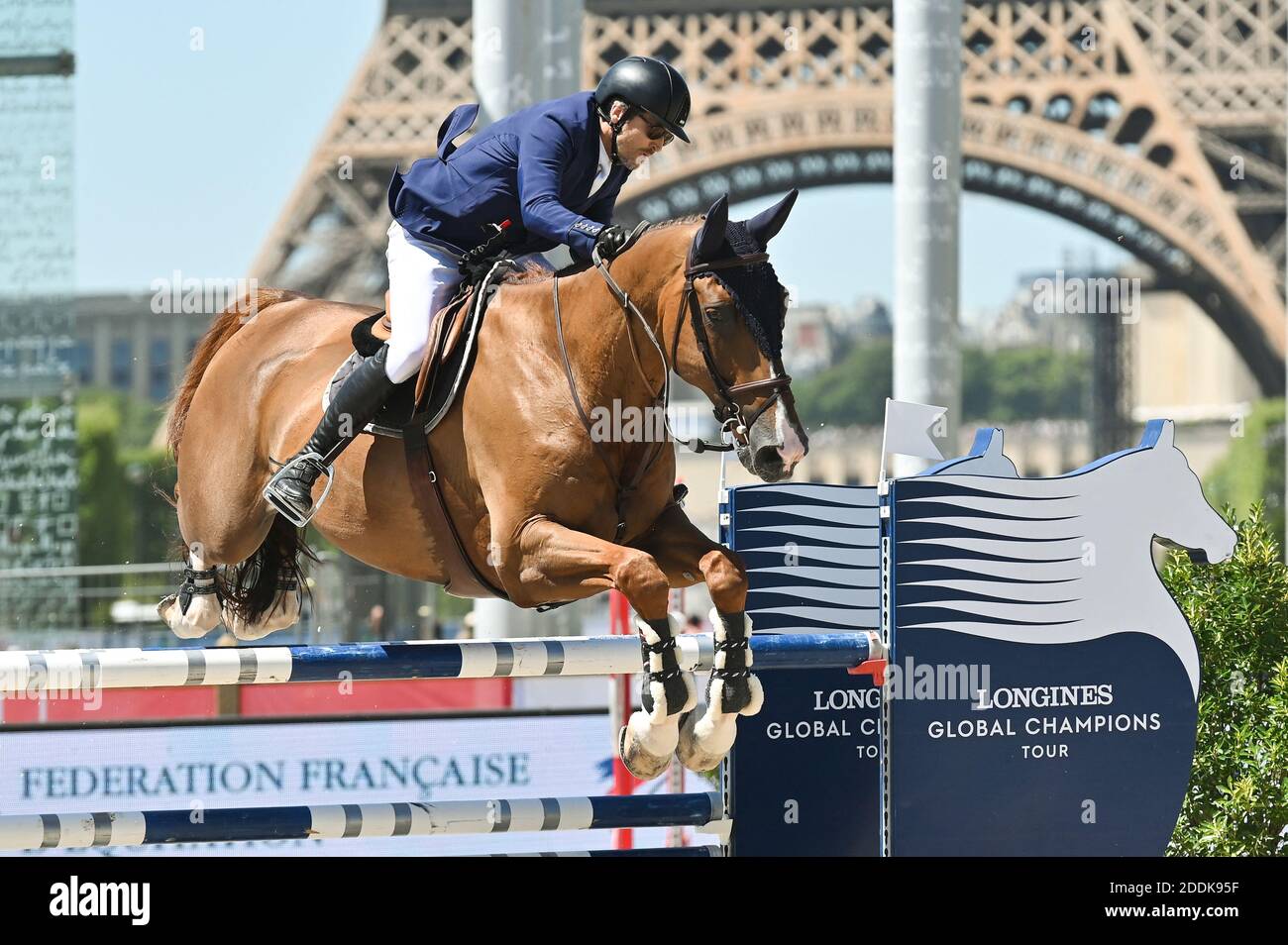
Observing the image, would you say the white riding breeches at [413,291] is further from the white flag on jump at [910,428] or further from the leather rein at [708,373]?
the white flag on jump at [910,428]

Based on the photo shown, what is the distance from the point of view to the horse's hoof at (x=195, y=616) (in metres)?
5.71

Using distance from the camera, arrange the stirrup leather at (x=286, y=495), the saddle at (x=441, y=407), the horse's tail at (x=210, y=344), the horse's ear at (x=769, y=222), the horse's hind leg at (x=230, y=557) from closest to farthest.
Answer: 1. the horse's ear at (x=769, y=222)
2. the saddle at (x=441, y=407)
3. the stirrup leather at (x=286, y=495)
4. the horse's hind leg at (x=230, y=557)
5. the horse's tail at (x=210, y=344)

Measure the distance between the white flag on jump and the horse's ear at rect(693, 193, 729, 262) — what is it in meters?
1.52

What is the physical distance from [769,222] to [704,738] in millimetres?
1412

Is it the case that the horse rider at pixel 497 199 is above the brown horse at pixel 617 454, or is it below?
above

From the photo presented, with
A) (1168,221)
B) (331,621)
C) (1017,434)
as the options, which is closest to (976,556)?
(331,621)

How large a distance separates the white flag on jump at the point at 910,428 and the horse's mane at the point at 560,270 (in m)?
1.29

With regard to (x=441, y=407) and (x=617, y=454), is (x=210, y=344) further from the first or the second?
(x=617, y=454)

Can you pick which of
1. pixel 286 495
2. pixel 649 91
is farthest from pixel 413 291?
pixel 649 91

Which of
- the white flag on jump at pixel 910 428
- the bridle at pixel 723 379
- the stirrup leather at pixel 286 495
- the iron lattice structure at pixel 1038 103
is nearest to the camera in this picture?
the bridle at pixel 723 379

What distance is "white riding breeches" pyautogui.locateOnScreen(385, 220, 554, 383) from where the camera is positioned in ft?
16.1

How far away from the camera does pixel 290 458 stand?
527cm

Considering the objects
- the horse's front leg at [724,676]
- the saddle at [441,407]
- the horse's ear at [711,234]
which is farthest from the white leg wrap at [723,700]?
the horse's ear at [711,234]

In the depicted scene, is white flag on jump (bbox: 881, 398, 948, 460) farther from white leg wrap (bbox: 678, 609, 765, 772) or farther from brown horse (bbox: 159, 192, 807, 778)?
white leg wrap (bbox: 678, 609, 765, 772)
